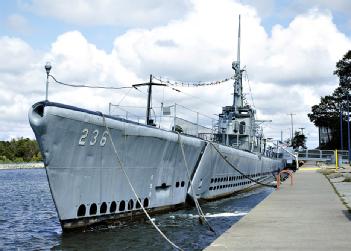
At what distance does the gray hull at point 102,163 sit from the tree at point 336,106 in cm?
5282

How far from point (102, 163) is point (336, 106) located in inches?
2451

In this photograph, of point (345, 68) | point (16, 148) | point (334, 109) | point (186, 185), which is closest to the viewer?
point (186, 185)

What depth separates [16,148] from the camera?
134 meters

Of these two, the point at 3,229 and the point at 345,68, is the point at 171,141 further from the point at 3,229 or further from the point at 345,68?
the point at 345,68

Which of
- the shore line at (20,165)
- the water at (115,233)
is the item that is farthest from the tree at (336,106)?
the shore line at (20,165)

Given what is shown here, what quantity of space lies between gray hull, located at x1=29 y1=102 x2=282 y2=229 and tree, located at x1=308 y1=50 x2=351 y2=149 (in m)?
52.8

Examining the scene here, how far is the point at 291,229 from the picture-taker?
9.84m

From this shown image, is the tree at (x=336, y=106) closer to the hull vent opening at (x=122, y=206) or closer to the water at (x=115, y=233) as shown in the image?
the water at (x=115, y=233)

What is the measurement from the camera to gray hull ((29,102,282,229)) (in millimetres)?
11133

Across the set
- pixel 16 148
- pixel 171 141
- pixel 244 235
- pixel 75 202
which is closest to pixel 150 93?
pixel 171 141

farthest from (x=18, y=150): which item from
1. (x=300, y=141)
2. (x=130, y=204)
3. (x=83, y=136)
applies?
(x=83, y=136)

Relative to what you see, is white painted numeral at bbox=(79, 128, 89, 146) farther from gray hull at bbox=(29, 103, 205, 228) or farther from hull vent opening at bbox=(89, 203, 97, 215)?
hull vent opening at bbox=(89, 203, 97, 215)

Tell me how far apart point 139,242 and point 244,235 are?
325 cm

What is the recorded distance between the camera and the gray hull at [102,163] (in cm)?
1113
